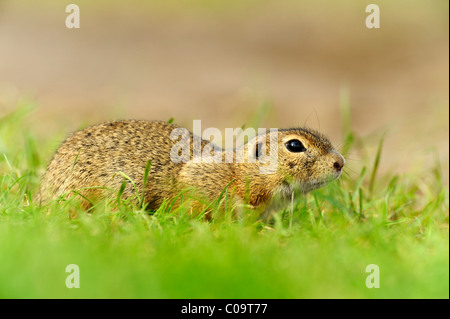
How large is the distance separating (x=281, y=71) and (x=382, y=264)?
9273 millimetres

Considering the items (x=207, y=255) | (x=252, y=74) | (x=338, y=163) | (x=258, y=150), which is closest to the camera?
(x=207, y=255)

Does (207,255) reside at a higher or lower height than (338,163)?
lower

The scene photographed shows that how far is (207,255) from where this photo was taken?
317 cm

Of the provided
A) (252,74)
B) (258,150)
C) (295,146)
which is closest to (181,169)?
(258,150)

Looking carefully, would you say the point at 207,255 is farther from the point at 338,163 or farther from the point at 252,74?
the point at 252,74

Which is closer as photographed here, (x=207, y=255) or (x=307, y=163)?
(x=207, y=255)

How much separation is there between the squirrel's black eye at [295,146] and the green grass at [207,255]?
48cm

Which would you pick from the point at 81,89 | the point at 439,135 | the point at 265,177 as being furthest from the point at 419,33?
the point at 265,177

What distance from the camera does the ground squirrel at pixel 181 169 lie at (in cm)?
431

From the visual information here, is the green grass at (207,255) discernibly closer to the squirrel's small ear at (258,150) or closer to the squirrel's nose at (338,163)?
the squirrel's nose at (338,163)

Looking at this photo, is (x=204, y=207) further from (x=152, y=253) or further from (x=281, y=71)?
(x=281, y=71)

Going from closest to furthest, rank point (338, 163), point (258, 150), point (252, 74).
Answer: point (338, 163), point (258, 150), point (252, 74)

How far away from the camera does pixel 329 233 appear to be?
377 cm

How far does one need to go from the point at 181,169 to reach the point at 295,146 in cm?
90
